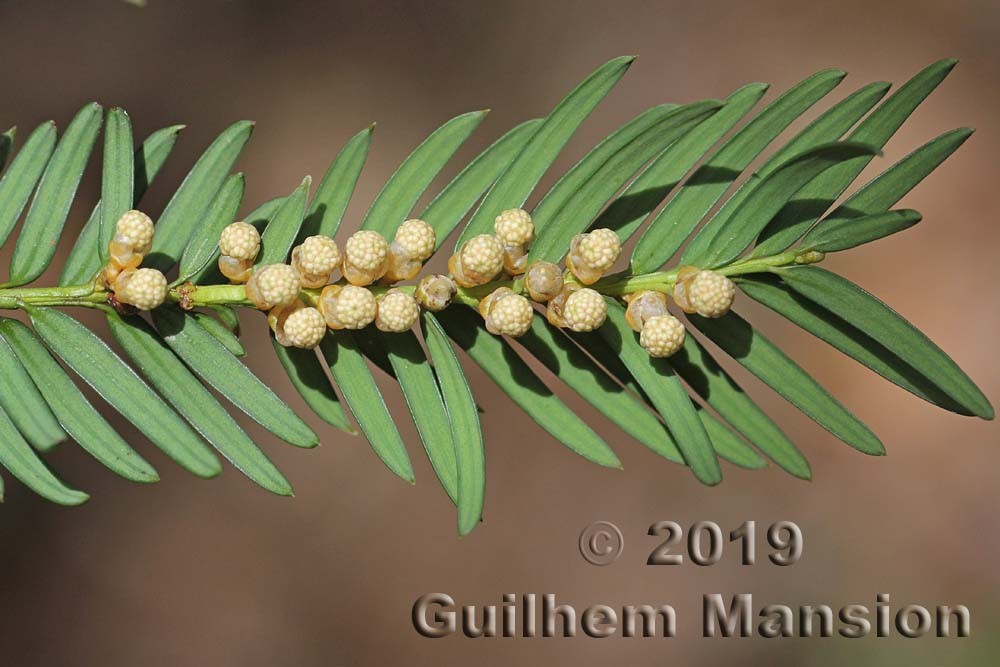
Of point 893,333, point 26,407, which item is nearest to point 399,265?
point 26,407

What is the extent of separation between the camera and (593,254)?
3.32ft

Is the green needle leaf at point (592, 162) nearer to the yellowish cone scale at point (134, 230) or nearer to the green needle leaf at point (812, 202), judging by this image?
the green needle leaf at point (812, 202)

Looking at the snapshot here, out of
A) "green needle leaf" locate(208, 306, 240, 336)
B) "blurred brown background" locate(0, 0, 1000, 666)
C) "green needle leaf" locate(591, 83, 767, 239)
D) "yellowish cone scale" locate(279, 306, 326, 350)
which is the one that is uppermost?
"blurred brown background" locate(0, 0, 1000, 666)

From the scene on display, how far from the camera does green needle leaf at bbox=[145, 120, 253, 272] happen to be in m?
1.13

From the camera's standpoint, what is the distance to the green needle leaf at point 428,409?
1073 mm

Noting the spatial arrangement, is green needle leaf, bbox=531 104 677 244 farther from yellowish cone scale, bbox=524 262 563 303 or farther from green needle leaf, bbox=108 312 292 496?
green needle leaf, bbox=108 312 292 496

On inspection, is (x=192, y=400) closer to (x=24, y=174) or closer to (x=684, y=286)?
(x=24, y=174)

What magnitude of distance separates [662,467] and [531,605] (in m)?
0.74

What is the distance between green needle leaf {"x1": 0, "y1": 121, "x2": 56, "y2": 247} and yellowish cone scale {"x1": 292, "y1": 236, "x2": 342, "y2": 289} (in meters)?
0.40

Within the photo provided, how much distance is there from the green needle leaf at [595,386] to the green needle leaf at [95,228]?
549mm

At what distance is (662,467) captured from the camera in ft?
11.2

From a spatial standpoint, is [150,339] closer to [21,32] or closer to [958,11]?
[21,32]

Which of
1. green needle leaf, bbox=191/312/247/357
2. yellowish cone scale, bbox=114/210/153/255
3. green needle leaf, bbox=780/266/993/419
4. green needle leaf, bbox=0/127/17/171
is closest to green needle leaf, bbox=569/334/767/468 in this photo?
green needle leaf, bbox=780/266/993/419

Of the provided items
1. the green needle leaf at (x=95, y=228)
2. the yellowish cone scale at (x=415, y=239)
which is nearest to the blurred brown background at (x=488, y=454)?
the green needle leaf at (x=95, y=228)
